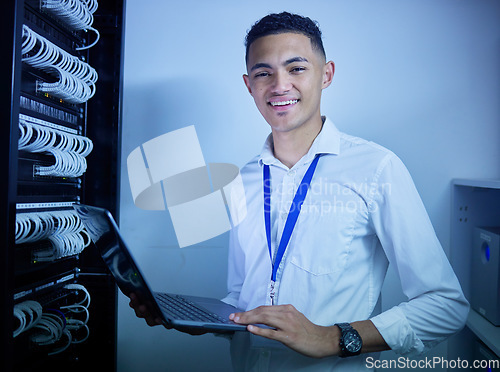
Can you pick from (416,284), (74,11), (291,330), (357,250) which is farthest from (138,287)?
(74,11)

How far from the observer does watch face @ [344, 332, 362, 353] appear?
111 centimetres

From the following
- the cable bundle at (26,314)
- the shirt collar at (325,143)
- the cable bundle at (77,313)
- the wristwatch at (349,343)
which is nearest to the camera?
the wristwatch at (349,343)

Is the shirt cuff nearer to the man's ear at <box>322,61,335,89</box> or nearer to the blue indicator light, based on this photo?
the blue indicator light

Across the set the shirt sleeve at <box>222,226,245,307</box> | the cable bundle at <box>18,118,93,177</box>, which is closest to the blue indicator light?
the shirt sleeve at <box>222,226,245,307</box>

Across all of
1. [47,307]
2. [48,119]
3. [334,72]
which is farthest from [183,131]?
[47,307]

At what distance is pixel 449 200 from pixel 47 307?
1.66m

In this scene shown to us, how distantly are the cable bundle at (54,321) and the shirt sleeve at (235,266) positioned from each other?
0.60 metres

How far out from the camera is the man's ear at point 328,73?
151 centimetres

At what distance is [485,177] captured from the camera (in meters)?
1.57

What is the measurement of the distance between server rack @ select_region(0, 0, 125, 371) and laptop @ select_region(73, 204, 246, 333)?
25 centimetres

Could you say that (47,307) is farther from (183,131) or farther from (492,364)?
(492,364)

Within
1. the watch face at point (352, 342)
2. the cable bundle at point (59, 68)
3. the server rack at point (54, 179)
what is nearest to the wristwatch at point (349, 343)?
the watch face at point (352, 342)

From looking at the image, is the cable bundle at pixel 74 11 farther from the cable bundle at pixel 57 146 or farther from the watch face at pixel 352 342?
the watch face at pixel 352 342

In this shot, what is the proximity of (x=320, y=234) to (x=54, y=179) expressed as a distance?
107 cm
